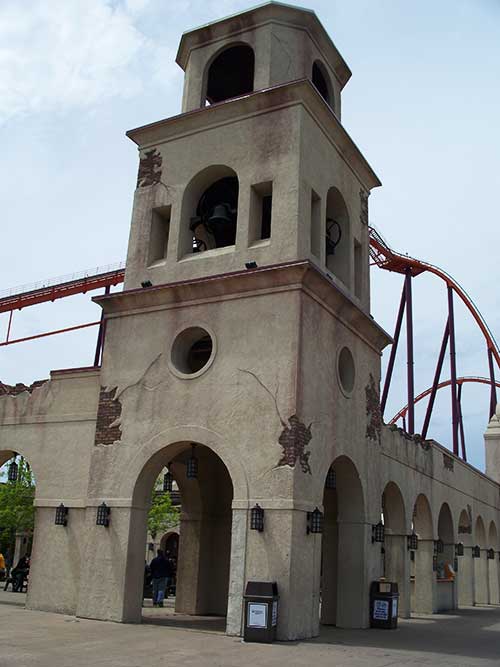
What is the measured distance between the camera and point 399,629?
16156mm

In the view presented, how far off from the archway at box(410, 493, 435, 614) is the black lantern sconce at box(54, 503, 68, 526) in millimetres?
12424

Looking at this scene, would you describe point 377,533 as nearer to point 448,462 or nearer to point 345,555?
point 345,555

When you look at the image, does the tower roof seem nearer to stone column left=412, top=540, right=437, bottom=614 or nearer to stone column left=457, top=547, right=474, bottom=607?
stone column left=412, top=540, right=437, bottom=614

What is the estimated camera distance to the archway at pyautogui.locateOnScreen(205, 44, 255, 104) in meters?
18.1

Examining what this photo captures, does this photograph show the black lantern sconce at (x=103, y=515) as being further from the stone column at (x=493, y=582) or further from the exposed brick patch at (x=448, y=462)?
the stone column at (x=493, y=582)

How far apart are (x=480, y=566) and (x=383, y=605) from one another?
18468 millimetres

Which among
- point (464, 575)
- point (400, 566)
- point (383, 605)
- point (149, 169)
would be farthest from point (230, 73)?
point (464, 575)

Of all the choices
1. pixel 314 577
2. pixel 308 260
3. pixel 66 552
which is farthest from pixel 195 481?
pixel 308 260

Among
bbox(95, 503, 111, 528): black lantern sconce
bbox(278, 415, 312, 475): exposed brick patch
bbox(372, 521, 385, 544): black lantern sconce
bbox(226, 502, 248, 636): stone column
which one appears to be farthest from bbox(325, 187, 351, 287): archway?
bbox(95, 503, 111, 528): black lantern sconce

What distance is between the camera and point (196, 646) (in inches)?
445

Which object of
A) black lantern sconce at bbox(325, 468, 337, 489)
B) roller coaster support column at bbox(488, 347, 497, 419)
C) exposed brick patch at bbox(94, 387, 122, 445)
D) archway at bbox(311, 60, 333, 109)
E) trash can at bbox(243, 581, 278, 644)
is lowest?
trash can at bbox(243, 581, 278, 644)

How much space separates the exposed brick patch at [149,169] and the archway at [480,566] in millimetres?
21393

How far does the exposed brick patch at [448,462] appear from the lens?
27098 mm

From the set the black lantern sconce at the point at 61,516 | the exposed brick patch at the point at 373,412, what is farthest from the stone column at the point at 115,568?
the exposed brick patch at the point at 373,412
